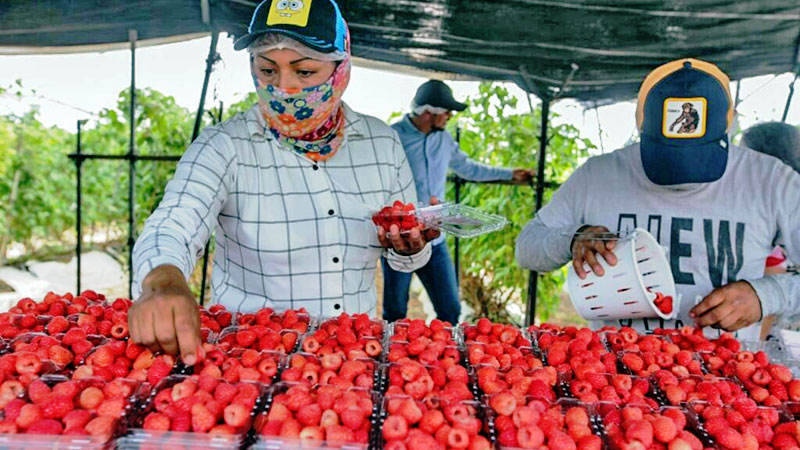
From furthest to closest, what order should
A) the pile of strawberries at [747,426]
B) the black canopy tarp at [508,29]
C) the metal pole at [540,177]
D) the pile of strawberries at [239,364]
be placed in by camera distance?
the metal pole at [540,177] → the black canopy tarp at [508,29] → the pile of strawberries at [239,364] → the pile of strawberries at [747,426]

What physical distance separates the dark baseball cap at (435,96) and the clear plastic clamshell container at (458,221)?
92.3 inches

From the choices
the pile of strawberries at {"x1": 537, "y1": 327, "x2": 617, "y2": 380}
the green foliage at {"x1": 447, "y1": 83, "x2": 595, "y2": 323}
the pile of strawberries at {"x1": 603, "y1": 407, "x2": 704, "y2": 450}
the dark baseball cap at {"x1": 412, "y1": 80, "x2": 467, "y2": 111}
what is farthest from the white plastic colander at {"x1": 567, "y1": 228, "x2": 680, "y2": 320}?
the green foliage at {"x1": 447, "y1": 83, "x2": 595, "y2": 323}

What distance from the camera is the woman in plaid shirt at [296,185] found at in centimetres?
190

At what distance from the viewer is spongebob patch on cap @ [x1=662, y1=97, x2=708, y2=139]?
1.94 meters

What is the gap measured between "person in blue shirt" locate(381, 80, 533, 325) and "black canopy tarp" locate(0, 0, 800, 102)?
2.36ft

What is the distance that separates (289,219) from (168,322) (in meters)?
0.87

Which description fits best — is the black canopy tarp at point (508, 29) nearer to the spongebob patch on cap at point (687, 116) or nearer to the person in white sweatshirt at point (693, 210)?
the person in white sweatshirt at point (693, 210)

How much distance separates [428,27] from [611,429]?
256cm

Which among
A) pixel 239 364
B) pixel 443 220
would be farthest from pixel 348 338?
pixel 443 220

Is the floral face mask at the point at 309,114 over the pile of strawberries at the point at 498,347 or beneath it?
over

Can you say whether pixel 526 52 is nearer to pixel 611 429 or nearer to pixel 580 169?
pixel 580 169

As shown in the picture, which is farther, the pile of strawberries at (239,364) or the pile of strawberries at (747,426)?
the pile of strawberries at (239,364)

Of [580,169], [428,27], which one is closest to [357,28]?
[428,27]

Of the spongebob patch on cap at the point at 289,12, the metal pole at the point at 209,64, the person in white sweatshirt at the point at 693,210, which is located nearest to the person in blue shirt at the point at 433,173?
the metal pole at the point at 209,64
